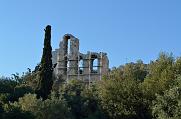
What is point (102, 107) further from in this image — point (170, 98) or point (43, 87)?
point (170, 98)

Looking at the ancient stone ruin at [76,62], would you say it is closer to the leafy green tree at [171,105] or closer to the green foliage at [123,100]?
the green foliage at [123,100]

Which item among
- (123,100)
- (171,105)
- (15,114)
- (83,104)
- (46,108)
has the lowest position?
(15,114)

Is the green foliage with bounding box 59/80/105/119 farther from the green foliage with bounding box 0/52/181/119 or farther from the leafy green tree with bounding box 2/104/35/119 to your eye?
the leafy green tree with bounding box 2/104/35/119

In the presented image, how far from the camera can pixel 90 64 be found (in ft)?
250

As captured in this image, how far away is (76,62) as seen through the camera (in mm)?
77250

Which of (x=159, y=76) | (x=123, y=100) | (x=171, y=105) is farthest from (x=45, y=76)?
(x=171, y=105)

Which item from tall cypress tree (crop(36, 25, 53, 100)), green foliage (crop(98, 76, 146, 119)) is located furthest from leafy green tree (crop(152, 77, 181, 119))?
tall cypress tree (crop(36, 25, 53, 100))

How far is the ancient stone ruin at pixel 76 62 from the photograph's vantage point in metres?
74.8

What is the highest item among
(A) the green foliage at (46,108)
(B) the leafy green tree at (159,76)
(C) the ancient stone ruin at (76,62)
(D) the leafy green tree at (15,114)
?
(C) the ancient stone ruin at (76,62)

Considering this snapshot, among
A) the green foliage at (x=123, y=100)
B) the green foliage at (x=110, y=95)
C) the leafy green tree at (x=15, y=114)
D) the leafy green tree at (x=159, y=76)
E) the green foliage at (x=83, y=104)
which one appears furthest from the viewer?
the green foliage at (x=83, y=104)

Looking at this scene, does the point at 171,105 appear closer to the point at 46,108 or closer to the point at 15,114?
the point at 15,114

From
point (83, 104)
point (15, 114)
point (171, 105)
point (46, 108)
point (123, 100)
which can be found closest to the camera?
point (171, 105)

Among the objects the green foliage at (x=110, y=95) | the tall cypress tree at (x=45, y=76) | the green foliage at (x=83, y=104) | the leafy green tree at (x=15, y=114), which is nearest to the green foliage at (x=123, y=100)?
the green foliage at (x=110, y=95)

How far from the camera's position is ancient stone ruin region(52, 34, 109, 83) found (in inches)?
2945
